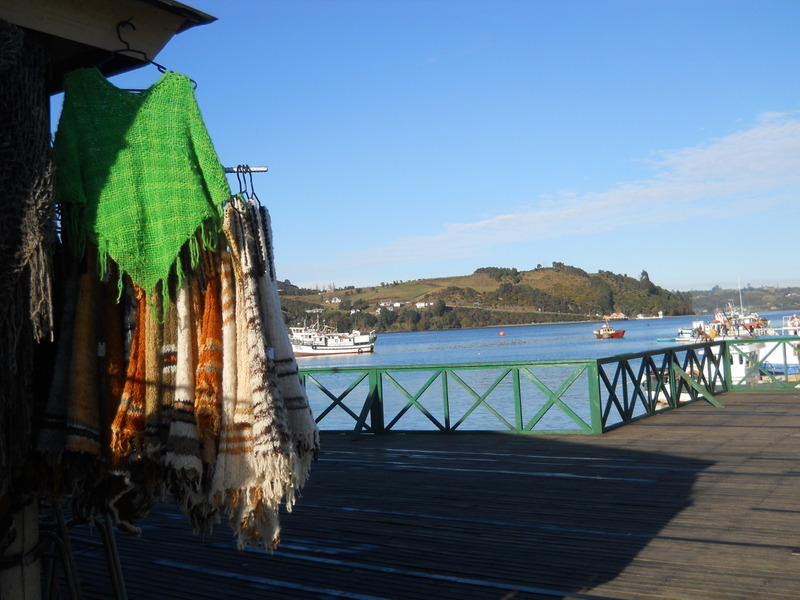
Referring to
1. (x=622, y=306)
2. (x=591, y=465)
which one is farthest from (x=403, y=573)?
(x=622, y=306)

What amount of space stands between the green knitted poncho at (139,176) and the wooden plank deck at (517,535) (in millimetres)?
1979

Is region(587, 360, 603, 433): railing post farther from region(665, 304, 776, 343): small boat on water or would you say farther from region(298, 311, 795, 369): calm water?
region(298, 311, 795, 369): calm water

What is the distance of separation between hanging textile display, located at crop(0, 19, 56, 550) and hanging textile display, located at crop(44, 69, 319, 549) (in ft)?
0.33

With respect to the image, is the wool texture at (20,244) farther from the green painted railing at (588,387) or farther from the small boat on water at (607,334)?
the small boat on water at (607,334)

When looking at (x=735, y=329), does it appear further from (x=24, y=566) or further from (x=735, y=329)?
(x=24, y=566)

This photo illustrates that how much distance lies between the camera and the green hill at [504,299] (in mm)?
92938

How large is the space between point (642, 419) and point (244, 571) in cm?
A: 668

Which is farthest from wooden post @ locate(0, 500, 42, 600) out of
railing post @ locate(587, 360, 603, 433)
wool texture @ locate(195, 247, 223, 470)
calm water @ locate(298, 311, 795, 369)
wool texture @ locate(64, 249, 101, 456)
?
calm water @ locate(298, 311, 795, 369)

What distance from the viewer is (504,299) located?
101 metres

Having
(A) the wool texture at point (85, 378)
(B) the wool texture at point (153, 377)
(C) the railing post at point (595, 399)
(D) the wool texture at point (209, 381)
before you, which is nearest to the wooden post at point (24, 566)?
(A) the wool texture at point (85, 378)

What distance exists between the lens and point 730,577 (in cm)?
349

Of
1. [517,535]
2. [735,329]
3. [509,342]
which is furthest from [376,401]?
[509,342]

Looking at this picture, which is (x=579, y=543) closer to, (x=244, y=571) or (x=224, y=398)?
(x=244, y=571)

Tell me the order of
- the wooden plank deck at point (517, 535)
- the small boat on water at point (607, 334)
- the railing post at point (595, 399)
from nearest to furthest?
1. the wooden plank deck at point (517, 535)
2. the railing post at point (595, 399)
3. the small boat on water at point (607, 334)
